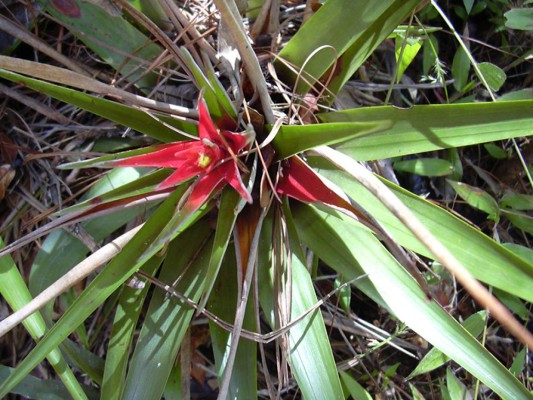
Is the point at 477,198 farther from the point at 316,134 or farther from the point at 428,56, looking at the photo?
the point at 316,134

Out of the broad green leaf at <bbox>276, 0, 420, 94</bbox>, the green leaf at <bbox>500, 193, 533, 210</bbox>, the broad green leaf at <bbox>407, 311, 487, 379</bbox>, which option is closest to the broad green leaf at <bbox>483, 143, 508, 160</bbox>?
the green leaf at <bbox>500, 193, 533, 210</bbox>

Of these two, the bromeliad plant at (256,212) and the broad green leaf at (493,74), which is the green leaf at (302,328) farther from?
the broad green leaf at (493,74)

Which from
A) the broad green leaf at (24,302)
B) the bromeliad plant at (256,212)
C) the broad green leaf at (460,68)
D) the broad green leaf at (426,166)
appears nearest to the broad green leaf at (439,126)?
the bromeliad plant at (256,212)

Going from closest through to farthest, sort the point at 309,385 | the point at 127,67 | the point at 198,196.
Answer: the point at 198,196
the point at 309,385
the point at 127,67

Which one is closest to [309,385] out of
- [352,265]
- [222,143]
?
[352,265]

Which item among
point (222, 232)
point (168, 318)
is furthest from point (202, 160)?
point (168, 318)

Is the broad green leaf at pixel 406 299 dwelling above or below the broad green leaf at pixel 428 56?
below

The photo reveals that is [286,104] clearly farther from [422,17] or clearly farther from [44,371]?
[44,371]
